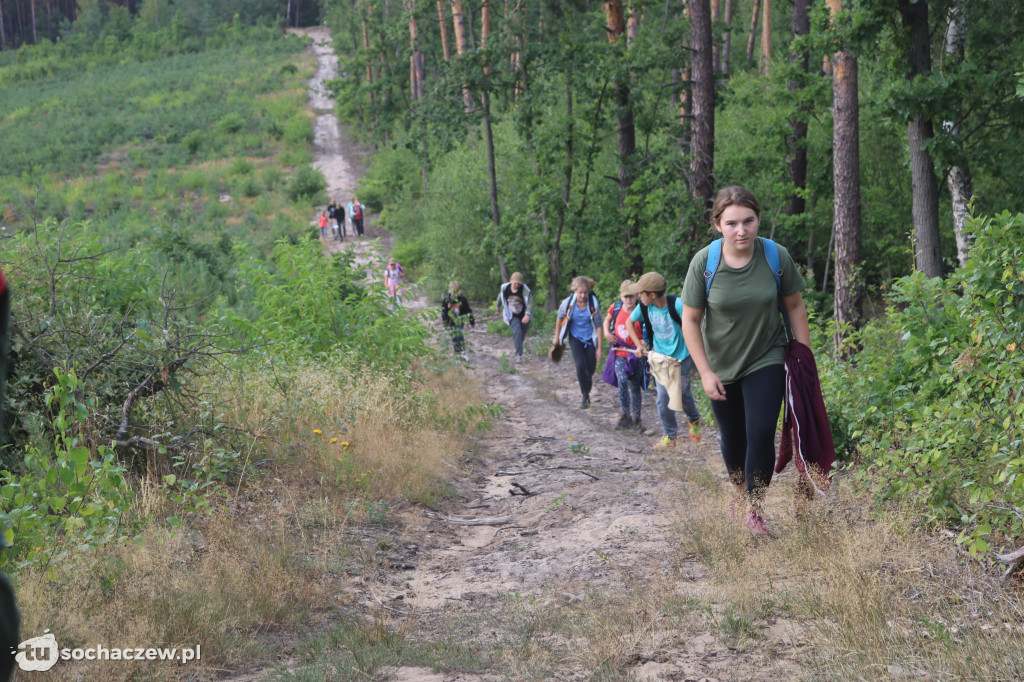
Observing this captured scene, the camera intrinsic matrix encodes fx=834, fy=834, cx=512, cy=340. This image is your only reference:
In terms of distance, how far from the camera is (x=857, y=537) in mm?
4094

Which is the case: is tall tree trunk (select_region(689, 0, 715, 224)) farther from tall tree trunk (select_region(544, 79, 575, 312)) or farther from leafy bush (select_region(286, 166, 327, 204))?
leafy bush (select_region(286, 166, 327, 204))

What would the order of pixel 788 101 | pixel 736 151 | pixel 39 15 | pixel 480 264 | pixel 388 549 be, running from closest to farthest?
1. pixel 388 549
2. pixel 788 101
3. pixel 736 151
4. pixel 480 264
5. pixel 39 15

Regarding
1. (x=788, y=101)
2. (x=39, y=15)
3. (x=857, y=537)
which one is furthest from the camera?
(x=39, y=15)

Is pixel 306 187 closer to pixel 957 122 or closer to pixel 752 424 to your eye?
pixel 957 122

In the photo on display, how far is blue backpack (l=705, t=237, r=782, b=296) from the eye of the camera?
4.44 metres

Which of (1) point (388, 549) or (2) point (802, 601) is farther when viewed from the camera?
(1) point (388, 549)

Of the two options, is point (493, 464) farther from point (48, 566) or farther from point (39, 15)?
point (39, 15)

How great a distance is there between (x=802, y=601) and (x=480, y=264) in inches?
785

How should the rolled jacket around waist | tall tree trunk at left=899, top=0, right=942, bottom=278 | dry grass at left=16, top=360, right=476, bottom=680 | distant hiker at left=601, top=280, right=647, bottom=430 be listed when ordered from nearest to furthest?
1. dry grass at left=16, top=360, right=476, bottom=680
2. the rolled jacket around waist
3. distant hiker at left=601, top=280, right=647, bottom=430
4. tall tree trunk at left=899, top=0, right=942, bottom=278

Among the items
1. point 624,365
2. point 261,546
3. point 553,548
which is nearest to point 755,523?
point 553,548

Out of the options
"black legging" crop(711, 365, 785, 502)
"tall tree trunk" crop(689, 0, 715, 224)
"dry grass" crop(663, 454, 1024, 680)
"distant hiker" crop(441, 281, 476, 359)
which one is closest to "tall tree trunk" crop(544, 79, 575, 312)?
"tall tree trunk" crop(689, 0, 715, 224)

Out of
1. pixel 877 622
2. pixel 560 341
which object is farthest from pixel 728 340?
pixel 560 341

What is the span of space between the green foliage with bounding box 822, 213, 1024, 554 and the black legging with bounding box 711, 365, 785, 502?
70 cm

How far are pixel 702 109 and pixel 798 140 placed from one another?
11.0 ft
